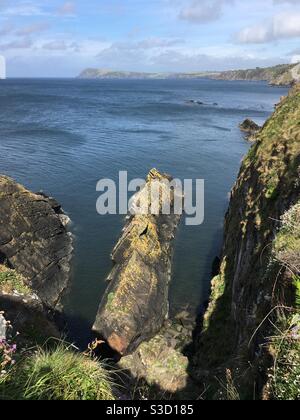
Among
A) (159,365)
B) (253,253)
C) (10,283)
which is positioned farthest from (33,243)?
(253,253)

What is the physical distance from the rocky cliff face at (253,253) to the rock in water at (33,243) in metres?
11.6

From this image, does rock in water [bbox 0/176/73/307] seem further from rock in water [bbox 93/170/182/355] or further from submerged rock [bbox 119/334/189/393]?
submerged rock [bbox 119/334/189/393]

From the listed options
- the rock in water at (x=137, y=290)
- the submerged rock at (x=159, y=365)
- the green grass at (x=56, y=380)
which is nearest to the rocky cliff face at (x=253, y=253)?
the submerged rock at (x=159, y=365)

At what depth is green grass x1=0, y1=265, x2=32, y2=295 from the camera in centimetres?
1810

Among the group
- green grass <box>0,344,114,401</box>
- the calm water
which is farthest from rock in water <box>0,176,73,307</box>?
green grass <box>0,344,114,401</box>

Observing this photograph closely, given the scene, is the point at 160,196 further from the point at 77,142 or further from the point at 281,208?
the point at 77,142

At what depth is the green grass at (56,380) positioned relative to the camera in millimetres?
5961

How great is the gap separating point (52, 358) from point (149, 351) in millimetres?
14484

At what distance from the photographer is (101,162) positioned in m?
52.7

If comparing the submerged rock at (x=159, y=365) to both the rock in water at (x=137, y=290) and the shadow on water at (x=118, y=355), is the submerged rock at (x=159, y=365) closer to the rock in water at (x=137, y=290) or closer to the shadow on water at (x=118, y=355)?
the shadow on water at (x=118, y=355)

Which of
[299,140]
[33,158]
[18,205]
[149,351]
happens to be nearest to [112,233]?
[18,205]

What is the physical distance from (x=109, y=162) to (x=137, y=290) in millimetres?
32505

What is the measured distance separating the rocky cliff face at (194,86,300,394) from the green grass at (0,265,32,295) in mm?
9146
